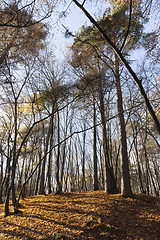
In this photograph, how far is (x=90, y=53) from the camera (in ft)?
21.9

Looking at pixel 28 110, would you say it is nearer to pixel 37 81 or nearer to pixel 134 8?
pixel 37 81

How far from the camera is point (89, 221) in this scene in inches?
148

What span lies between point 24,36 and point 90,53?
320 cm

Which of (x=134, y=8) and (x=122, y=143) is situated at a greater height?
(x=134, y=8)

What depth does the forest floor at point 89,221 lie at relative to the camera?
130 inches

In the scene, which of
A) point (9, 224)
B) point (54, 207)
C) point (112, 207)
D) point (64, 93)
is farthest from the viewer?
point (64, 93)

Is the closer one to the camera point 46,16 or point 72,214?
point 46,16

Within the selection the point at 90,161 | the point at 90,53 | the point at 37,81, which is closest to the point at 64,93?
the point at 37,81

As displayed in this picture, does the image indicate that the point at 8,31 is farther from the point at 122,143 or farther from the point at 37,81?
the point at 122,143

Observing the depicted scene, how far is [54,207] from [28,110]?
278 inches

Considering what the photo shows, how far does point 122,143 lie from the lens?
605cm

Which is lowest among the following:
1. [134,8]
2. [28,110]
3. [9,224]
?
[9,224]

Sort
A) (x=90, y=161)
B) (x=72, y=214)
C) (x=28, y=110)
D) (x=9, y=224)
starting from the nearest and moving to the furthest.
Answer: (x=9, y=224) → (x=72, y=214) → (x=28, y=110) → (x=90, y=161)

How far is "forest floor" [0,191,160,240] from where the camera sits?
3.31 m
